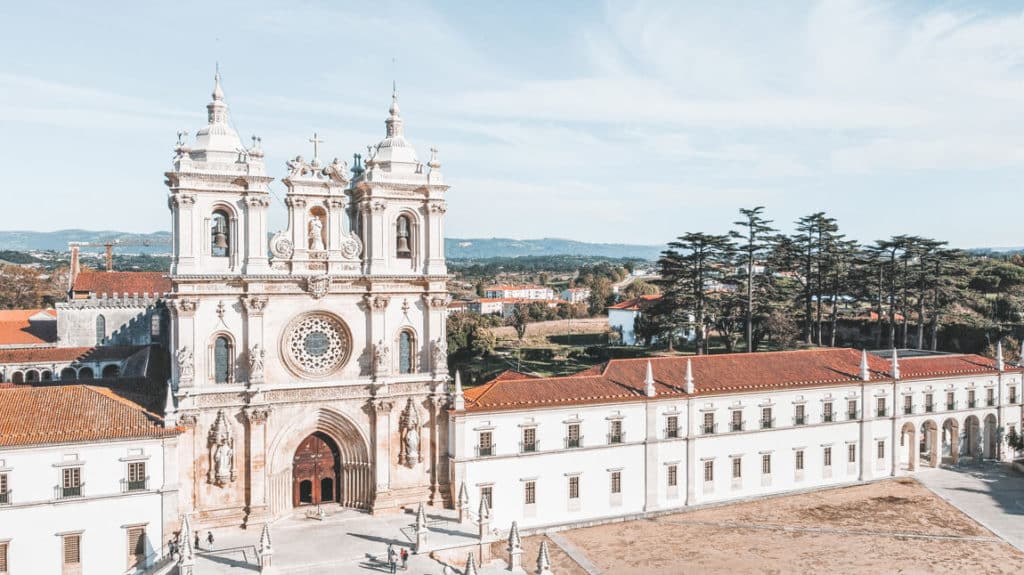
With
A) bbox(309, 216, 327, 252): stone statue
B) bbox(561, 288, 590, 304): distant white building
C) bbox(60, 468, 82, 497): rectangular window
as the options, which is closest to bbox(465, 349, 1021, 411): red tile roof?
bbox(309, 216, 327, 252): stone statue

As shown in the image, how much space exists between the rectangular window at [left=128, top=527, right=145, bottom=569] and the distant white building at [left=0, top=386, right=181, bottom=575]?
0.11ft

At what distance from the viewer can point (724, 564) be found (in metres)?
30.8

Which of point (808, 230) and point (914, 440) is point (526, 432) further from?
point (808, 230)

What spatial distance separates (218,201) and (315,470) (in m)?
11.4

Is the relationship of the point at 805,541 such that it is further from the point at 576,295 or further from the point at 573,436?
the point at 576,295

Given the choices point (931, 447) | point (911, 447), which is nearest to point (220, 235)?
point (911, 447)

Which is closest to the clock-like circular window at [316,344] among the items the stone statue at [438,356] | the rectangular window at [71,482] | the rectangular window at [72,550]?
the stone statue at [438,356]

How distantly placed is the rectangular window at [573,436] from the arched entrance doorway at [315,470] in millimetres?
9768

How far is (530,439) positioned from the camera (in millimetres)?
34219

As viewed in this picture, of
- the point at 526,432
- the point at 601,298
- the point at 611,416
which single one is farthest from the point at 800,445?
the point at 601,298

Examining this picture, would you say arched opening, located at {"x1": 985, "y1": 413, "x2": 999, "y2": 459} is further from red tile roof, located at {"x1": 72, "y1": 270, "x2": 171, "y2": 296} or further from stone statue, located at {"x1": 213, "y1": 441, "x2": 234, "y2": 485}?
red tile roof, located at {"x1": 72, "y1": 270, "x2": 171, "y2": 296}

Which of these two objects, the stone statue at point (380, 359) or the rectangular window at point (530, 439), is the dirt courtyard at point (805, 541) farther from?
the stone statue at point (380, 359)

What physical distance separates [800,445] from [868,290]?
2736cm

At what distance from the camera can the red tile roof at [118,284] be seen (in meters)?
55.6
